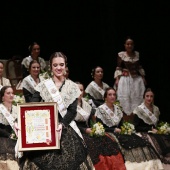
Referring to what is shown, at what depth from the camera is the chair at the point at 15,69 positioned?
8617mm

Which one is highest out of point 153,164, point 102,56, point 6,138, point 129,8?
point 129,8

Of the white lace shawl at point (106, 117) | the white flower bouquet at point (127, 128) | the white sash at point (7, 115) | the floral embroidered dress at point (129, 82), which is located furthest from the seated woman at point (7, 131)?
the floral embroidered dress at point (129, 82)

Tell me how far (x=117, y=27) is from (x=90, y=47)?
60 centimetres

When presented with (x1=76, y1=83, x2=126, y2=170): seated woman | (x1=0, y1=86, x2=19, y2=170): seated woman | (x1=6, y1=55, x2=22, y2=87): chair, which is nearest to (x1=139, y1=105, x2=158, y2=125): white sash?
(x1=76, y1=83, x2=126, y2=170): seated woman

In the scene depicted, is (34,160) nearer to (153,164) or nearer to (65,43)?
(153,164)

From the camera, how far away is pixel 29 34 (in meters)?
9.32

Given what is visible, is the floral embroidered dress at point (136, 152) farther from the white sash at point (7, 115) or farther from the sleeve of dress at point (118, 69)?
the sleeve of dress at point (118, 69)

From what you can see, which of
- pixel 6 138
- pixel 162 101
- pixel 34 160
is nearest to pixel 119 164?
pixel 6 138

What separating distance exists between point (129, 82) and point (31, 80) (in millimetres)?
1613

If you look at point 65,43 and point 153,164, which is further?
point 65,43

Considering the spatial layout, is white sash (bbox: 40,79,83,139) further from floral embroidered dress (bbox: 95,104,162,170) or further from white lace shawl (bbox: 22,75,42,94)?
white lace shawl (bbox: 22,75,42,94)

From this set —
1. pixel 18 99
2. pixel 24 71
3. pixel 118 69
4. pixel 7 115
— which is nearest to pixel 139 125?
pixel 118 69

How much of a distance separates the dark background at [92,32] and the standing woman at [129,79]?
2.10 ft

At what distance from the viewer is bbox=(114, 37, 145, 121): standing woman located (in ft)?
27.9
